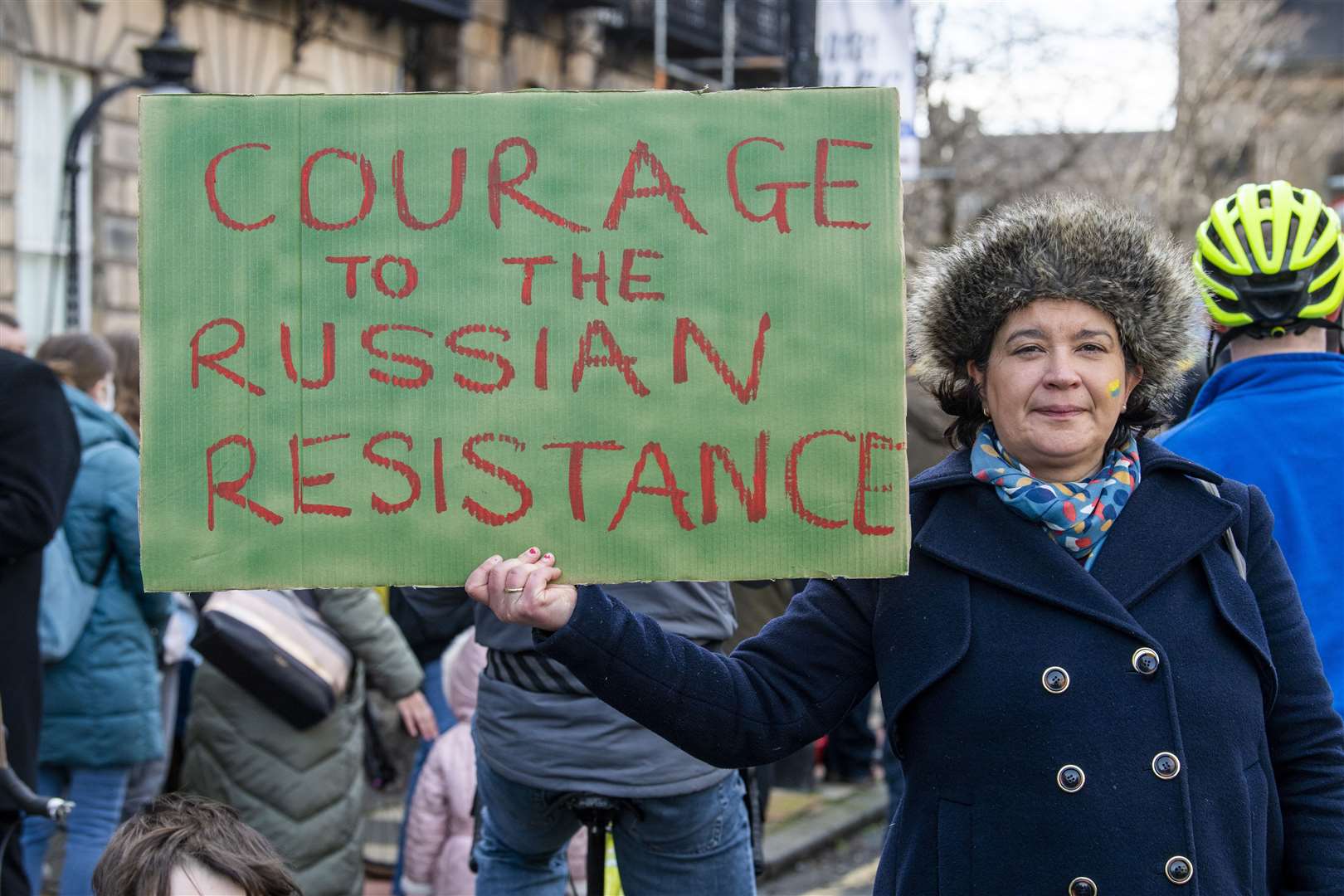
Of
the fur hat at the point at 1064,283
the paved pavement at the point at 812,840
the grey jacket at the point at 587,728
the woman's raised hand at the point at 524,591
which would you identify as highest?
the fur hat at the point at 1064,283

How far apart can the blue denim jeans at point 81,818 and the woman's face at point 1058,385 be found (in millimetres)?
3711

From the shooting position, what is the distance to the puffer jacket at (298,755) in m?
5.46

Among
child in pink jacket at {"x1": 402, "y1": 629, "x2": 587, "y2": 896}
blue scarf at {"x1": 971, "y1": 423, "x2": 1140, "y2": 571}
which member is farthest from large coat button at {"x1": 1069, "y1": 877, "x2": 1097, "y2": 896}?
child in pink jacket at {"x1": 402, "y1": 629, "x2": 587, "y2": 896}

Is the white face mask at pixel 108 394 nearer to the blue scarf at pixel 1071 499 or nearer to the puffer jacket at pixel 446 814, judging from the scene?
the puffer jacket at pixel 446 814

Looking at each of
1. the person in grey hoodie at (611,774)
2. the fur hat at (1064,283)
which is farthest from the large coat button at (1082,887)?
the person in grey hoodie at (611,774)

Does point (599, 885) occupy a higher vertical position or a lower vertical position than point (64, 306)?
lower

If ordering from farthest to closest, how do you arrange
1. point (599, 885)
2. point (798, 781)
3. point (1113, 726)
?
point (798, 781) → point (599, 885) → point (1113, 726)

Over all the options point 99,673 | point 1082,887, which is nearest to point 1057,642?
point 1082,887

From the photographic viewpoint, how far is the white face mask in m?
5.75

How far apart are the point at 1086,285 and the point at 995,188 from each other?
18927mm

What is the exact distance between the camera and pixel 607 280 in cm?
254

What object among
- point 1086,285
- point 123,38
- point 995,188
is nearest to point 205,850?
point 1086,285

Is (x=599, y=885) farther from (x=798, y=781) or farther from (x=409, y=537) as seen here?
(x=798, y=781)

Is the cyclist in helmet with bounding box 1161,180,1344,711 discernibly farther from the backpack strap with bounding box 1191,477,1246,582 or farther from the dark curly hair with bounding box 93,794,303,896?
the dark curly hair with bounding box 93,794,303,896
